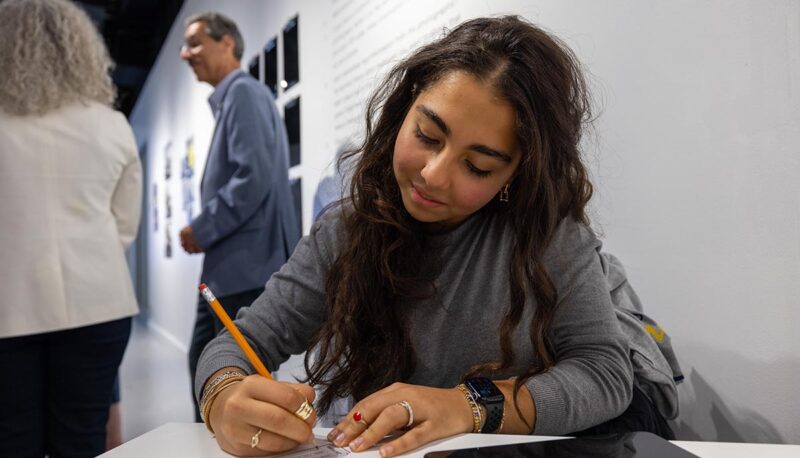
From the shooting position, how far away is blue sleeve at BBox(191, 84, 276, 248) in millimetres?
2184

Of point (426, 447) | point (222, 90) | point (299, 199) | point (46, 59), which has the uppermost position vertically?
point (46, 59)

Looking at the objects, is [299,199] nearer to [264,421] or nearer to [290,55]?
[290,55]

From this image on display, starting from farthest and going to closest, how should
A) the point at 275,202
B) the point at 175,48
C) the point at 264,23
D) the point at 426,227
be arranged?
the point at 175,48, the point at 264,23, the point at 275,202, the point at 426,227

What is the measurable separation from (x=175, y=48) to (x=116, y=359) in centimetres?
493

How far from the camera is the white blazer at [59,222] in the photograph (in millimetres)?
1595

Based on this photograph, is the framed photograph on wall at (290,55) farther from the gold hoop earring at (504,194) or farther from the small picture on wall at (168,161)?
the small picture on wall at (168,161)

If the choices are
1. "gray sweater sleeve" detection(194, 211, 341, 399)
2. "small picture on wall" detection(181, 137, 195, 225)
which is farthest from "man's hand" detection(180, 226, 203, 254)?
"small picture on wall" detection(181, 137, 195, 225)

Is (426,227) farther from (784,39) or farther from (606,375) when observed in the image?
(784,39)

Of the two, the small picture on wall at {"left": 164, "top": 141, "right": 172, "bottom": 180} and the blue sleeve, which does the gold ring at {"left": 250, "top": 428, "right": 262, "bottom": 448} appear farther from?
the small picture on wall at {"left": 164, "top": 141, "right": 172, "bottom": 180}

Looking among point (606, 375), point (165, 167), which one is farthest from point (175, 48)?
point (606, 375)

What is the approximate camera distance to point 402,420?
28.3 inches

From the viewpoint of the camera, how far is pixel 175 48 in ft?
19.4

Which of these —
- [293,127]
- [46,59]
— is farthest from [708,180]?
[293,127]

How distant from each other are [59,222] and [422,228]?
1110 mm
